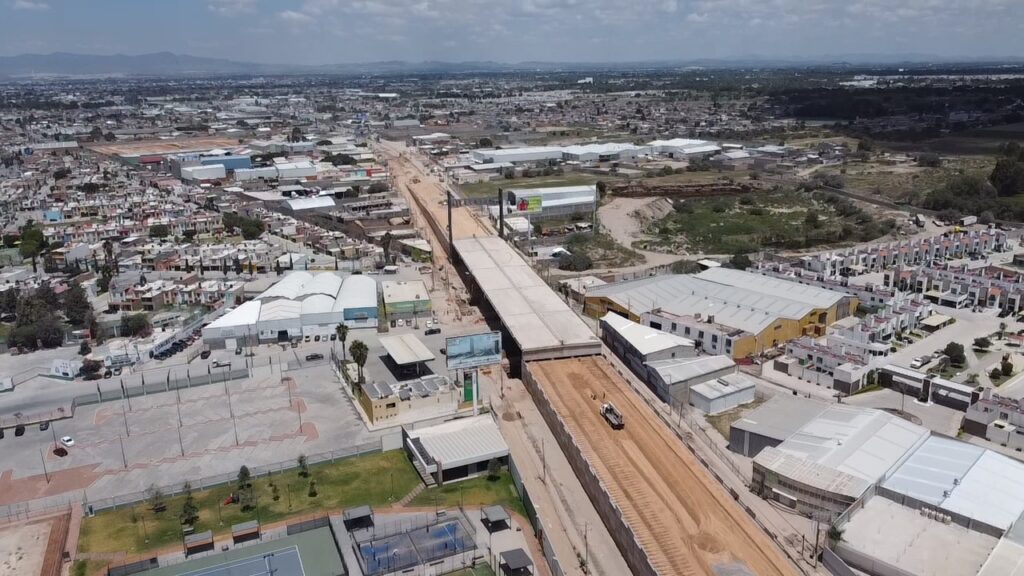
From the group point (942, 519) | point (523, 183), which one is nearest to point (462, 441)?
point (942, 519)

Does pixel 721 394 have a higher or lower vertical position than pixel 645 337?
lower

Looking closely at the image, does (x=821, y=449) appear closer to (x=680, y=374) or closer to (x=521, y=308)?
(x=680, y=374)

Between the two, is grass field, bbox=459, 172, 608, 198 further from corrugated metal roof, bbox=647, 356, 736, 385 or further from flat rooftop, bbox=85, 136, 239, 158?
flat rooftop, bbox=85, 136, 239, 158

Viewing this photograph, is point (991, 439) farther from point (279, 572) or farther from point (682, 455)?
point (279, 572)

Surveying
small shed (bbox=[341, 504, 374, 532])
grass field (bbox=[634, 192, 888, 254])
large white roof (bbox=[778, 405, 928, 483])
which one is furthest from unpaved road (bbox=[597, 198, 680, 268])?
small shed (bbox=[341, 504, 374, 532])

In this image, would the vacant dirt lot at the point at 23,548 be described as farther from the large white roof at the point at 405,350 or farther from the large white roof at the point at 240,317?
the large white roof at the point at 240,317

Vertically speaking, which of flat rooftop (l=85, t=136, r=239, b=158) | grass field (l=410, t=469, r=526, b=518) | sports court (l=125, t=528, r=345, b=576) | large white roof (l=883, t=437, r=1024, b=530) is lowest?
sports court (l=125, t=528, r=345, b=576)

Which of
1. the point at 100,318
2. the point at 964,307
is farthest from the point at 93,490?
the point at 964,307
